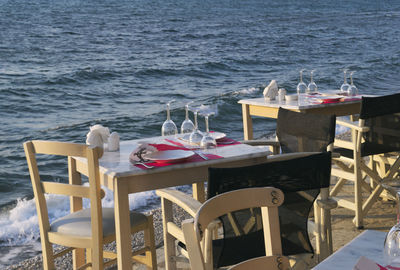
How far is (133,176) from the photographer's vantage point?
2865 millimetres

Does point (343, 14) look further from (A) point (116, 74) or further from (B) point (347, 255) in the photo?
(B) point (347, 255)

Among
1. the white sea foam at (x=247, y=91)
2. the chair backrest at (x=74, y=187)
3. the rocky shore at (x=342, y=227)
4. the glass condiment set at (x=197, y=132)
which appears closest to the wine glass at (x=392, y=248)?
the chair backrest at (x=74, y=187)

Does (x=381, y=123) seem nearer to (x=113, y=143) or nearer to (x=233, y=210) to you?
(x=113, y=143)

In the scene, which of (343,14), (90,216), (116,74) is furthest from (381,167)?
(343,14)

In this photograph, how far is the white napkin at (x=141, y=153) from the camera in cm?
303

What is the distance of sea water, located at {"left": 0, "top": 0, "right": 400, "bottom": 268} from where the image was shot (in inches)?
390

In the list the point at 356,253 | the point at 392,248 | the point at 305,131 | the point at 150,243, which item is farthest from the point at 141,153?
the point at 392,248

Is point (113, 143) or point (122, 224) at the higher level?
point (113, 143)

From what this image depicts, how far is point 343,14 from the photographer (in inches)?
1780

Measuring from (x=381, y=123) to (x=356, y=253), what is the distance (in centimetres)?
256

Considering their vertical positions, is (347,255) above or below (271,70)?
above

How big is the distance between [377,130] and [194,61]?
16.8 m

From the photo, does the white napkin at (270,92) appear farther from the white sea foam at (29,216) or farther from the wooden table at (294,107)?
the white sea foam at (29,216)

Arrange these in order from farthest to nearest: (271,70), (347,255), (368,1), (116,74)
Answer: (368,1) → (271,70) → (116,74) → (347,255)
